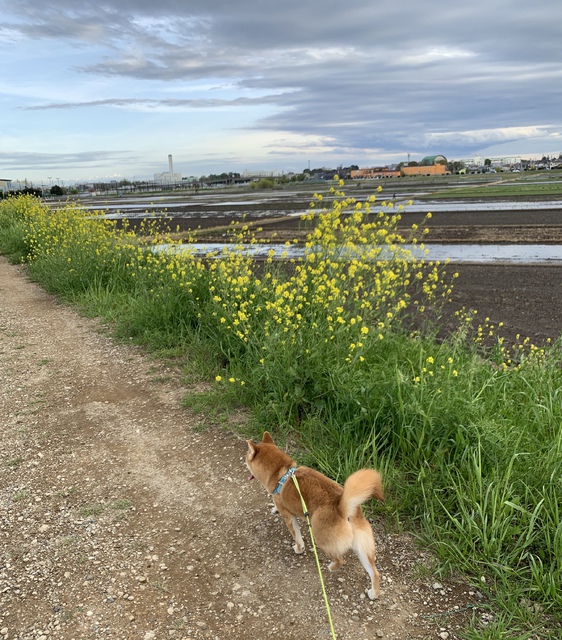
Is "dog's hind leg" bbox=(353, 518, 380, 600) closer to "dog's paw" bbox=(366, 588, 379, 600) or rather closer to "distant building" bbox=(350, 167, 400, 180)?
"dog's paw" bbox=(366, 588, 379, 600)

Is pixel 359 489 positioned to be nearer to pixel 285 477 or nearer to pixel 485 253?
pixel 285 477

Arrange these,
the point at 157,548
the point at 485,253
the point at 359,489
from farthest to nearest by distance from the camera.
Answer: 1. the point at 485,253
2. the point at 157,548
3. the point at 359,489

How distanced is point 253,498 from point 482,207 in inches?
989

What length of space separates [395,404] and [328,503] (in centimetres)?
129

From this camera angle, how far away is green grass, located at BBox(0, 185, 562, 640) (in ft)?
9.27

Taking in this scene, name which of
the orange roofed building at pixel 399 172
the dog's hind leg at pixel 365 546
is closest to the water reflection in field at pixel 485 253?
the dog's hind leg at pixel 365 546

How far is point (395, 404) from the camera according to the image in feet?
12.2

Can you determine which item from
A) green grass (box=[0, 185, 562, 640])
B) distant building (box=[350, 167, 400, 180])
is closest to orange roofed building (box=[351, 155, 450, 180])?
distant building (box=[350, 167, 400, 180])

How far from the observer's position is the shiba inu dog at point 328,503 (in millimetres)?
2469

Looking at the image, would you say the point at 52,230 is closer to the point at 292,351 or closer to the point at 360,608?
the point at 292,351

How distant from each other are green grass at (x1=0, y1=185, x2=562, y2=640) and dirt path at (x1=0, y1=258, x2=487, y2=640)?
0.27 m

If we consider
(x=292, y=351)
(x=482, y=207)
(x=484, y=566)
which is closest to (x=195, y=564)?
(x=484, y=566)

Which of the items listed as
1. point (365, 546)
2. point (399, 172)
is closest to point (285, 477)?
point (365, 546)

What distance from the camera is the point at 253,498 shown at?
3.59 metres
